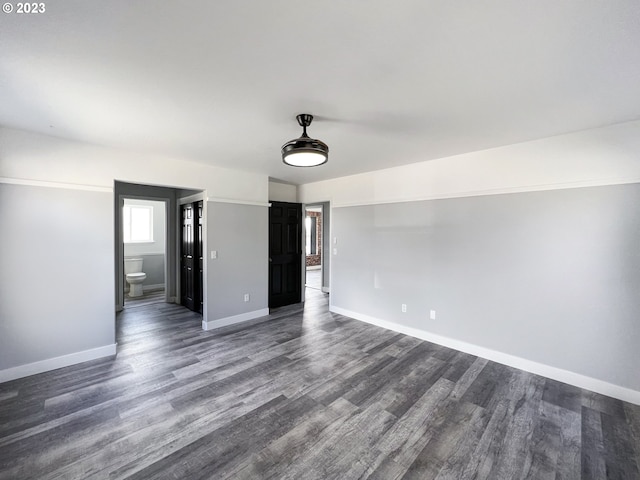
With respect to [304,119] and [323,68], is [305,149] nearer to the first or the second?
[304,119]

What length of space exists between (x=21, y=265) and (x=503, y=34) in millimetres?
4440

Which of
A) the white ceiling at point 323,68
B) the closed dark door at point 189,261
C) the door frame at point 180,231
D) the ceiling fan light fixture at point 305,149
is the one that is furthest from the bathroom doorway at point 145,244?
the ceiling fan light fixture at point 305,149

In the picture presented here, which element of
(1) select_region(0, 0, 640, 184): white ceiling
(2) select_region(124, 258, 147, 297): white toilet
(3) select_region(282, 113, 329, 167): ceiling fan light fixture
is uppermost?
(1) select_region(0, 0, 640, 184): white ceiling

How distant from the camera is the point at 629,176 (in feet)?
8.06

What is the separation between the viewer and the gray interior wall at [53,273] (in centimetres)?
274

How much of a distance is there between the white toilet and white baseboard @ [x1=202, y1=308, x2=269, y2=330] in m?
2.94

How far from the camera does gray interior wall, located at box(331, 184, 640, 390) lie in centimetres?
252

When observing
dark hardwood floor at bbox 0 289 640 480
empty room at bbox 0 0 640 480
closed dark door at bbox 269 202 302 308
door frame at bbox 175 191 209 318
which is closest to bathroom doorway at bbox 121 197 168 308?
door frame at bbox 175 191 209 318

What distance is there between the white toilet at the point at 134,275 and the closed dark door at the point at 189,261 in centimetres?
125

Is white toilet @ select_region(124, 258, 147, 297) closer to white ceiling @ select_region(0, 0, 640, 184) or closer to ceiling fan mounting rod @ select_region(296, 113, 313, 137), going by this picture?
white ceiling @ select_region(0, 0, 640, 184)

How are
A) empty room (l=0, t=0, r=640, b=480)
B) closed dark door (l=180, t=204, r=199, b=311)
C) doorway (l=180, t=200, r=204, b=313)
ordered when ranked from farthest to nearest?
closed dark door (l=180, t=204, r=199, b=311), doorway (l=180, t=200, r=204, b=313), empty room (l=0, t=0, r=640, b=480)

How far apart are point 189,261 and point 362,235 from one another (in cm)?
331

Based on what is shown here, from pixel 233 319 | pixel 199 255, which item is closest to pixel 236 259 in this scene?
pixel 199 255

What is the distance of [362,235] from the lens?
4.63 meters
